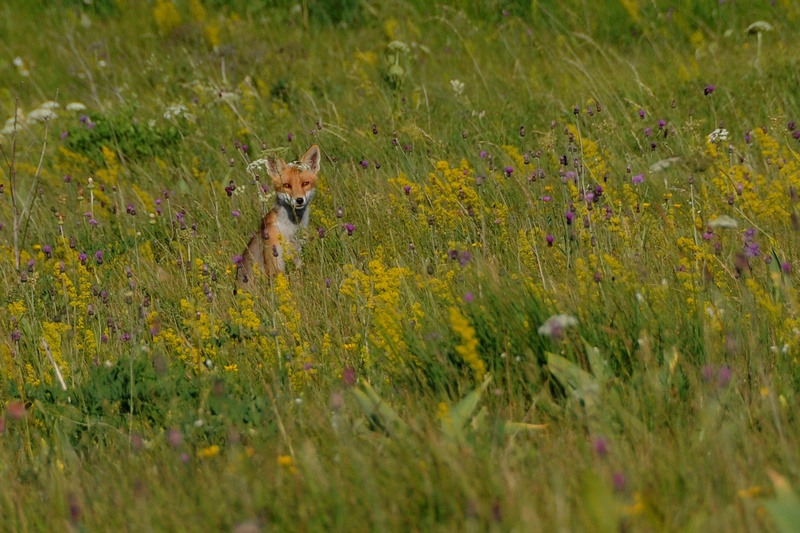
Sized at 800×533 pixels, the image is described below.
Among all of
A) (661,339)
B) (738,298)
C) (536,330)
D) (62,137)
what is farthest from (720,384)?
(62,137)

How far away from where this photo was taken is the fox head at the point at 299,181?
6.08m

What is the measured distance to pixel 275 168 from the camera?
6336 mm

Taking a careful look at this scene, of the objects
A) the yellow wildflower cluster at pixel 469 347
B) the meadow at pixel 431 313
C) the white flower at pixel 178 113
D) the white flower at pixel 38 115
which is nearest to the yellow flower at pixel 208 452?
the meadow at pixel 431 313

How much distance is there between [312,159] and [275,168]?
276 mm

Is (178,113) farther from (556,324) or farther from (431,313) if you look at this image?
(556,324)

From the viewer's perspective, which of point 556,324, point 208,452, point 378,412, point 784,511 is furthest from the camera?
point 556,324

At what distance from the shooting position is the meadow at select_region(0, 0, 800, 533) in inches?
90.5

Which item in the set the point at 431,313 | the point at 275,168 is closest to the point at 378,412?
the point at 431,313

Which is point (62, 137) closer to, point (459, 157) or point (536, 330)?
point (459, 157)

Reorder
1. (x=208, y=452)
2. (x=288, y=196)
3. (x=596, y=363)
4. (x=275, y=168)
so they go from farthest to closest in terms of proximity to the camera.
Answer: (x=275, y=168) < (x=288, y=196) < (x=596, y=363) < (x=208, y=452)

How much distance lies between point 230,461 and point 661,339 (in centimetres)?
143

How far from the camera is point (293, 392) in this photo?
332 cm

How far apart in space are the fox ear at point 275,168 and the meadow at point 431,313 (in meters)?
0.21

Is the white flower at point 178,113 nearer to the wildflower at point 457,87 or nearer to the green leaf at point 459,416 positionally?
the wildflower at point 457,87
